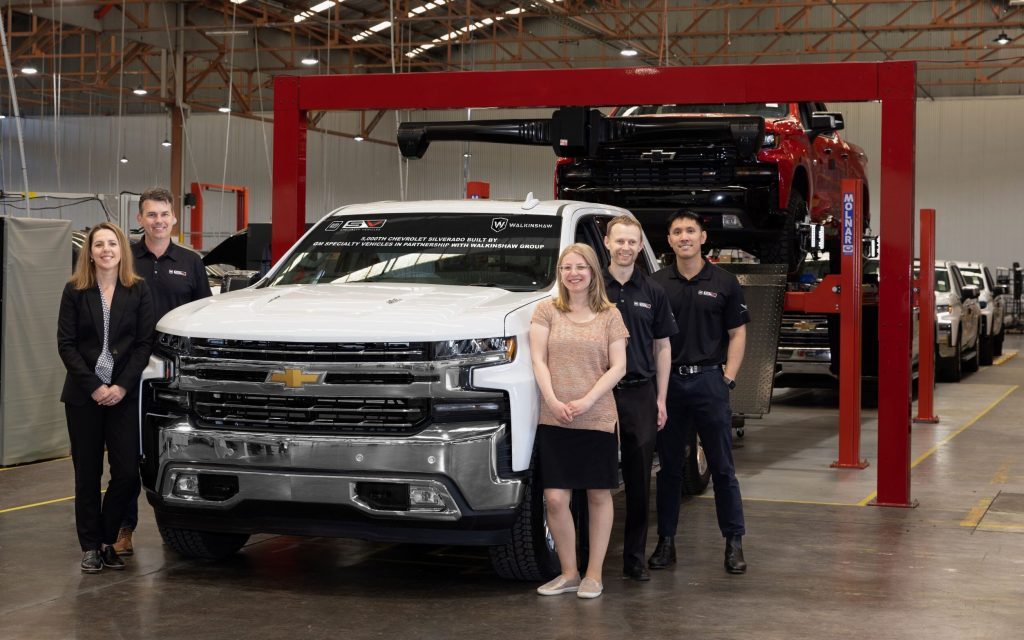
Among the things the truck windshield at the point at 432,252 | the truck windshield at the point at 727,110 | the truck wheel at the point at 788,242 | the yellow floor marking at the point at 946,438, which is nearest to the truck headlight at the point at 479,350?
the truck windshield at the point at 432,252

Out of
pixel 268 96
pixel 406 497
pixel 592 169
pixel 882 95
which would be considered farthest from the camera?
pixel 268 96

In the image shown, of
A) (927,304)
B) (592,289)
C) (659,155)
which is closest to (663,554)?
(592,289)

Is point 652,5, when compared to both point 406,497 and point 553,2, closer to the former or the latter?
point 553,2

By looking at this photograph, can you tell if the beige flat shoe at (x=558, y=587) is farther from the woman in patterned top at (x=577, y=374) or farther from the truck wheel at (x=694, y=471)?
the truck wheel at (x=694, y=471)

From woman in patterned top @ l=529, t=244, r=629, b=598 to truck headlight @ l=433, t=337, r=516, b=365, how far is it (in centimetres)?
11

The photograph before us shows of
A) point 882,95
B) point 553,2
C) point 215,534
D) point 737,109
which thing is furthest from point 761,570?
point 553,2

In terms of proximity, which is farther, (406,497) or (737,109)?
(737,109)

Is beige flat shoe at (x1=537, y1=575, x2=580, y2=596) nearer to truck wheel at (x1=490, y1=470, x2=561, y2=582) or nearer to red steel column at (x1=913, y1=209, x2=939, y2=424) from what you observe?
truck wheel at (x1=490, y1=470, x2=561, y2=582)

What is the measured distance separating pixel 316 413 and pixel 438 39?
31251mm

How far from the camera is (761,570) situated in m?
6.34

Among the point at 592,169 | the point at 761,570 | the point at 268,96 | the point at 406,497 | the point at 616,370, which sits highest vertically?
the point at 268,96

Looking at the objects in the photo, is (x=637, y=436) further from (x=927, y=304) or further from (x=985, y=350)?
(x=985, y=350)

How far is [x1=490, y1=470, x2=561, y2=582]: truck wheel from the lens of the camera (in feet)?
18.2

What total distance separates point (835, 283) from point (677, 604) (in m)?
6.01
